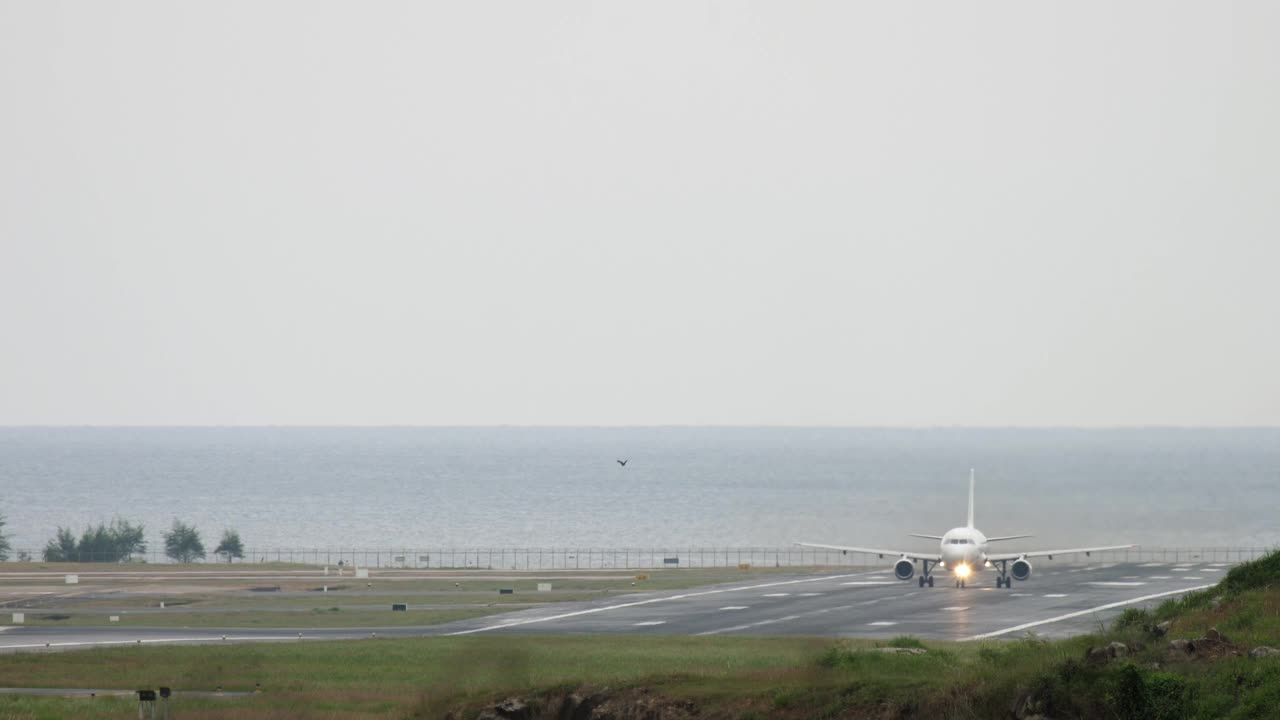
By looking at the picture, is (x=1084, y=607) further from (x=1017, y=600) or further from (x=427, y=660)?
(x=427, y=660)

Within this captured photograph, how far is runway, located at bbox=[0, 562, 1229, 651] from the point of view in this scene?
7950 cm

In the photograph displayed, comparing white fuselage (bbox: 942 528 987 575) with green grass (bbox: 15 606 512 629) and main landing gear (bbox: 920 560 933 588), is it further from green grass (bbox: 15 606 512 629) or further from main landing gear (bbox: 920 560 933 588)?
green grass (bbox: 15 606 512 629)

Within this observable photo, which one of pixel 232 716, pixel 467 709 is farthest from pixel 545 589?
pixel 467 709

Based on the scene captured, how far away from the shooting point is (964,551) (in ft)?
349

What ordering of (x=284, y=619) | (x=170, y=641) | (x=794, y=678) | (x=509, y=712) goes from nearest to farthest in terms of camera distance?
1. (x=794, y=678)
2. (x=509, y=712)
3. (x=170, y=641)
4. (x=284, y=619)

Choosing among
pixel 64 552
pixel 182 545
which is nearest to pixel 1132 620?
pixel 64 552

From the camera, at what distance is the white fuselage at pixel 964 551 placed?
106500 mm

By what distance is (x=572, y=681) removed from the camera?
4319cm

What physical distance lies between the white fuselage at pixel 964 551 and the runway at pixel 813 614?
1.75m

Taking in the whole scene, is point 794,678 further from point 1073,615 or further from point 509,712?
point 1073,615

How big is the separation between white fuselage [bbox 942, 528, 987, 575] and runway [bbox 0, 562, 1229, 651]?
1753mm

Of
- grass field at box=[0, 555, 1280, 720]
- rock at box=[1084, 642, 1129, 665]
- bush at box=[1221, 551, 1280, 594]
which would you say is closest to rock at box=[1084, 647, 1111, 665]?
rock at box=[1084, 642, 1129, 665]

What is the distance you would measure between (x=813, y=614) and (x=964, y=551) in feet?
74.7

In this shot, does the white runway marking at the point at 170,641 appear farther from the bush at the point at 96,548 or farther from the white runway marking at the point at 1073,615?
the bush at the point at 96,548
